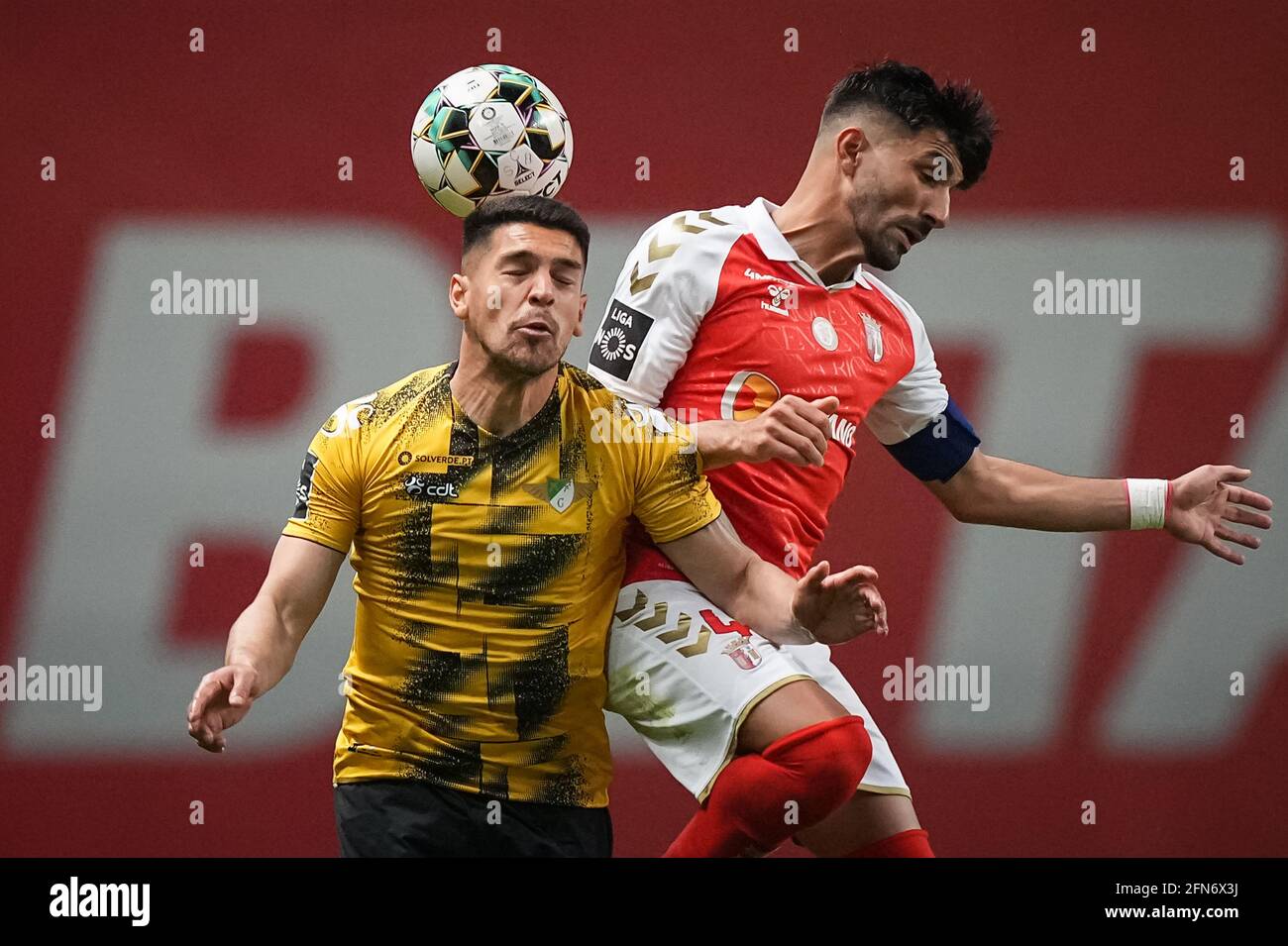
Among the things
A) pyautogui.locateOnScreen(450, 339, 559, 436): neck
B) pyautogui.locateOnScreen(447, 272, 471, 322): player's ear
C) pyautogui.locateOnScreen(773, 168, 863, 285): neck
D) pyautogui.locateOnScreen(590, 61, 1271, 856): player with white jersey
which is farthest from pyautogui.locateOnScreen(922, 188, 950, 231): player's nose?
pyautogui.locateOnScreen(447, 272, 471, 322): player's ear

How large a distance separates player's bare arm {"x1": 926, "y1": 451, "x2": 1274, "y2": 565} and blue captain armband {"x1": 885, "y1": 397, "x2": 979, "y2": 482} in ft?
0.10

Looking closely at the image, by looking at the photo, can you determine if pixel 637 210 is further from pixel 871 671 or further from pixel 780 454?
pixel 780 454

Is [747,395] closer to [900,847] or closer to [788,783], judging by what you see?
[788,783]

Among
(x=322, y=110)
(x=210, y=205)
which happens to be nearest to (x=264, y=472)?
(x=210, y=205)

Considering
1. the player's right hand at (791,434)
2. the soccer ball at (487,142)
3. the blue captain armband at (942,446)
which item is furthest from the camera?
the blue captain armband at (942,446)

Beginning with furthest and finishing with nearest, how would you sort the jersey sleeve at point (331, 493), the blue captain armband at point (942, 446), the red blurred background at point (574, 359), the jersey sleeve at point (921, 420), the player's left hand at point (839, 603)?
1. the red blurred background at point (574, 359)
2. the blue captain armband at point (942, 446)
3. the jersey sleeve at point (921, 420)
4. the jersey sleeve at point (331, 493)
5. the player's left hand at point (839, 603)

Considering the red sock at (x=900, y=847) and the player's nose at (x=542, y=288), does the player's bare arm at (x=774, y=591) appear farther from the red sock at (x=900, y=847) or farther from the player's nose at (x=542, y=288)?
the red sock at (x=900, y=847)

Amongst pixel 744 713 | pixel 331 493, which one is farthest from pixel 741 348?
pixel 331 493

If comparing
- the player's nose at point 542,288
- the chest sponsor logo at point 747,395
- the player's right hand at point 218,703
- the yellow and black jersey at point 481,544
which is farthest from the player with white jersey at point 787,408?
the player's right hand at point 218,703

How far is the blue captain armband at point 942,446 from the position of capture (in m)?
3.64

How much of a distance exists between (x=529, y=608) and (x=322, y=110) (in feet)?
8.54

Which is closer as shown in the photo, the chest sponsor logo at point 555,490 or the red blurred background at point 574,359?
the chest sponsor logo at point 555,490

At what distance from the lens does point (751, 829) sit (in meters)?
2.98

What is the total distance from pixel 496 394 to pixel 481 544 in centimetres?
29
